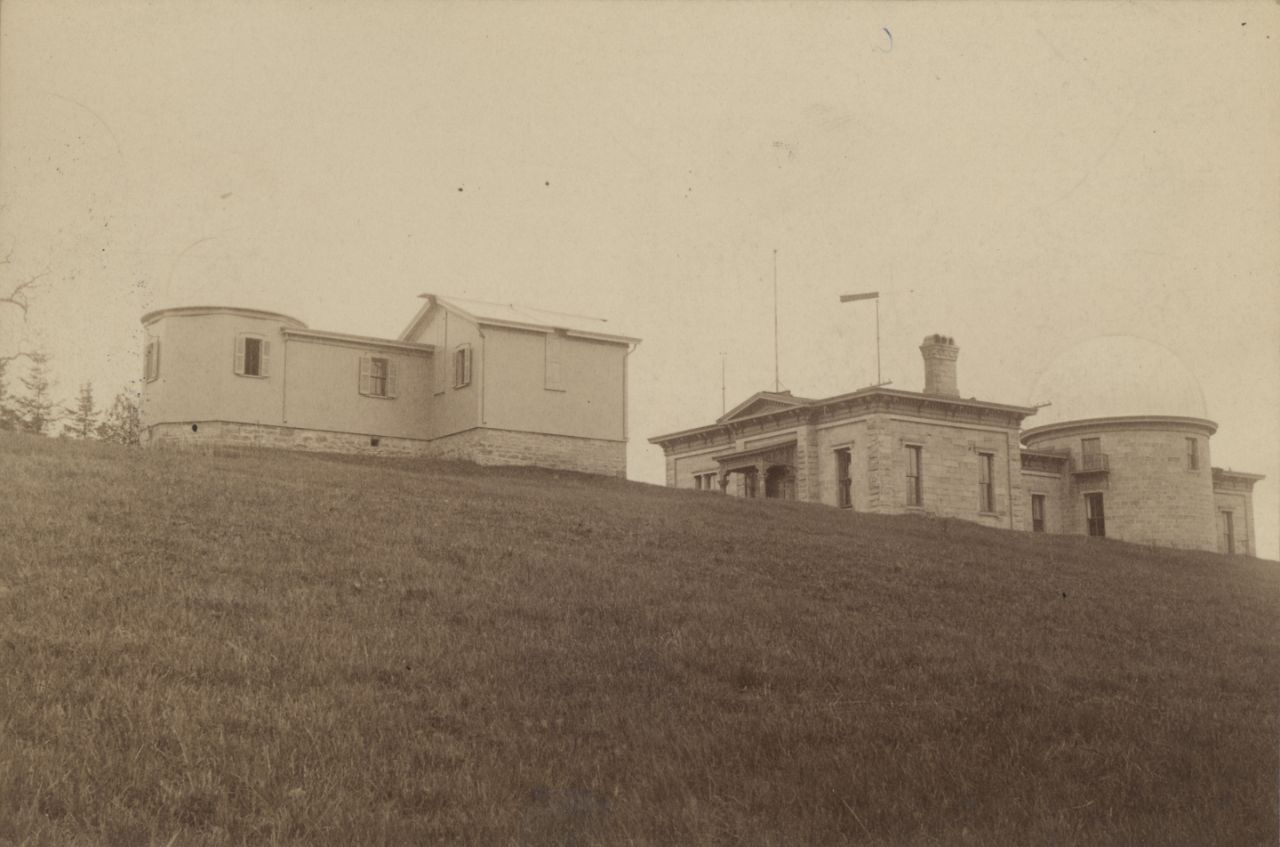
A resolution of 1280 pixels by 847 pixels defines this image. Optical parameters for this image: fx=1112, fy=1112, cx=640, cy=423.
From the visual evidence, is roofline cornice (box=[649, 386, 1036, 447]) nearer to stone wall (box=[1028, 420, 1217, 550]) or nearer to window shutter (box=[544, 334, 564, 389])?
stone wall (box=[1028, 420, 1217, 550])

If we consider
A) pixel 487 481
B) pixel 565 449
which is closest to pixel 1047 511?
pixel 565 449

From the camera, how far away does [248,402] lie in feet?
107

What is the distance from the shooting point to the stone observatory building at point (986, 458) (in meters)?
37.9

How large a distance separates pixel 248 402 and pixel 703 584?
2331 centimetres

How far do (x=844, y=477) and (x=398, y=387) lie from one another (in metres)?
15.7

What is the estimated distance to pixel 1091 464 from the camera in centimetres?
4425

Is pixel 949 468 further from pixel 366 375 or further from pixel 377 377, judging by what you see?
pixel 366 375

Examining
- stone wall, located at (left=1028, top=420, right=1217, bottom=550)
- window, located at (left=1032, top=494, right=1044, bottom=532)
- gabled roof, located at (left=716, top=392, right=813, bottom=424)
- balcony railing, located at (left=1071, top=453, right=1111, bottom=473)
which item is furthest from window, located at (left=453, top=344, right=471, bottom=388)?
balcony railing, located at (left=1071, top=453, right=1111, bottom=473)

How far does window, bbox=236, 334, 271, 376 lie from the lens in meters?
32.7

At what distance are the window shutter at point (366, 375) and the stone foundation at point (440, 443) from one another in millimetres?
1482

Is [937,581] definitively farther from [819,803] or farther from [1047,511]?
[1047,511]

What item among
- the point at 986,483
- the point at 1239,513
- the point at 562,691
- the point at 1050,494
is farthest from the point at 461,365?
the point at 1239,513

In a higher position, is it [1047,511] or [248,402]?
[248,402]

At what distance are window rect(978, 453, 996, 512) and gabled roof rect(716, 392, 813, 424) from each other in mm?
6545
